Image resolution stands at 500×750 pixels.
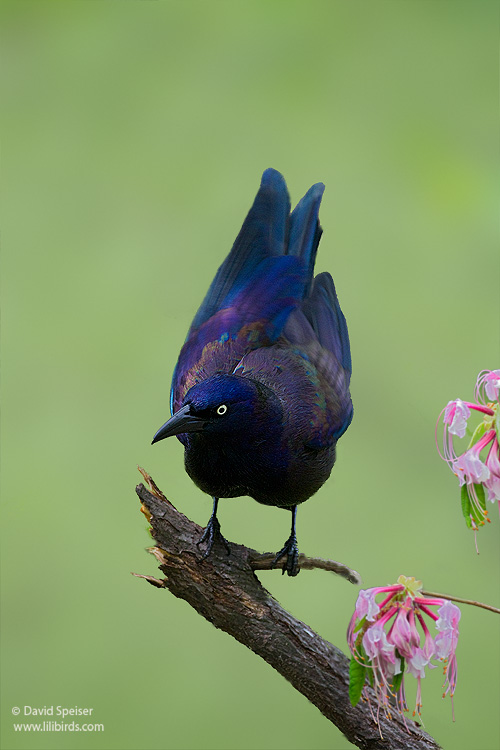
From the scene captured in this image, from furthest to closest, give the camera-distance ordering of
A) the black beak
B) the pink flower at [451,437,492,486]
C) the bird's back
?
the bird's back, the black beak, the pink flower at [451,437,492,486]

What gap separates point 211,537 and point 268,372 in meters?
0.26

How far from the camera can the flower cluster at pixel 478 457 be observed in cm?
76

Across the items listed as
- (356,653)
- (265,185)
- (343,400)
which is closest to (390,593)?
(356,653)

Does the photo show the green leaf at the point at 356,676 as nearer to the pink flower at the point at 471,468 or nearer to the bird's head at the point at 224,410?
the pink flower at the point at 471,468

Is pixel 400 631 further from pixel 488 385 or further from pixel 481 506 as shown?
pixel 488 385

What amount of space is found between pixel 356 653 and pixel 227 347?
1.88 feet

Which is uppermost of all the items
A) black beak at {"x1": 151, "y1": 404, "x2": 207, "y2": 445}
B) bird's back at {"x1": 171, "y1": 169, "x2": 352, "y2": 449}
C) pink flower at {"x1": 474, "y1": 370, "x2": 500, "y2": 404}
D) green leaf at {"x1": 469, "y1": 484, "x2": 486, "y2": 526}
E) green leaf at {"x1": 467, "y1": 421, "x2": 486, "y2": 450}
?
bird's back at {"x1": 171, "y1": 169, "x2": 352, "y2": 449}

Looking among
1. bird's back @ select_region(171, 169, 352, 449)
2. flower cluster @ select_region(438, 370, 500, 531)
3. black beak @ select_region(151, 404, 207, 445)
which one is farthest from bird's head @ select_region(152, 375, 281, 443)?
flower cluster @ select_region(438, 370, 500, 531)

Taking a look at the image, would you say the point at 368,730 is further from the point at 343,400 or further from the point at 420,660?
the point at 343,400

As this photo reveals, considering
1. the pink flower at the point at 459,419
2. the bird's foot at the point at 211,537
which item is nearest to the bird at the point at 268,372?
the bird's foot at the point at 211,537

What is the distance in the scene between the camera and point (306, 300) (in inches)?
52.8

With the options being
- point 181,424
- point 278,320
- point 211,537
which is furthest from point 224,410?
point 278,320

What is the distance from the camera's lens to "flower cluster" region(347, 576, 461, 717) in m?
0.78

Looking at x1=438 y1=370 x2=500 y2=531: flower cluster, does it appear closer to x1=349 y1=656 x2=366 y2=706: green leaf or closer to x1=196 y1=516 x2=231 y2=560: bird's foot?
x1=349 y1=656 x2=366 y2=706: green leaf
